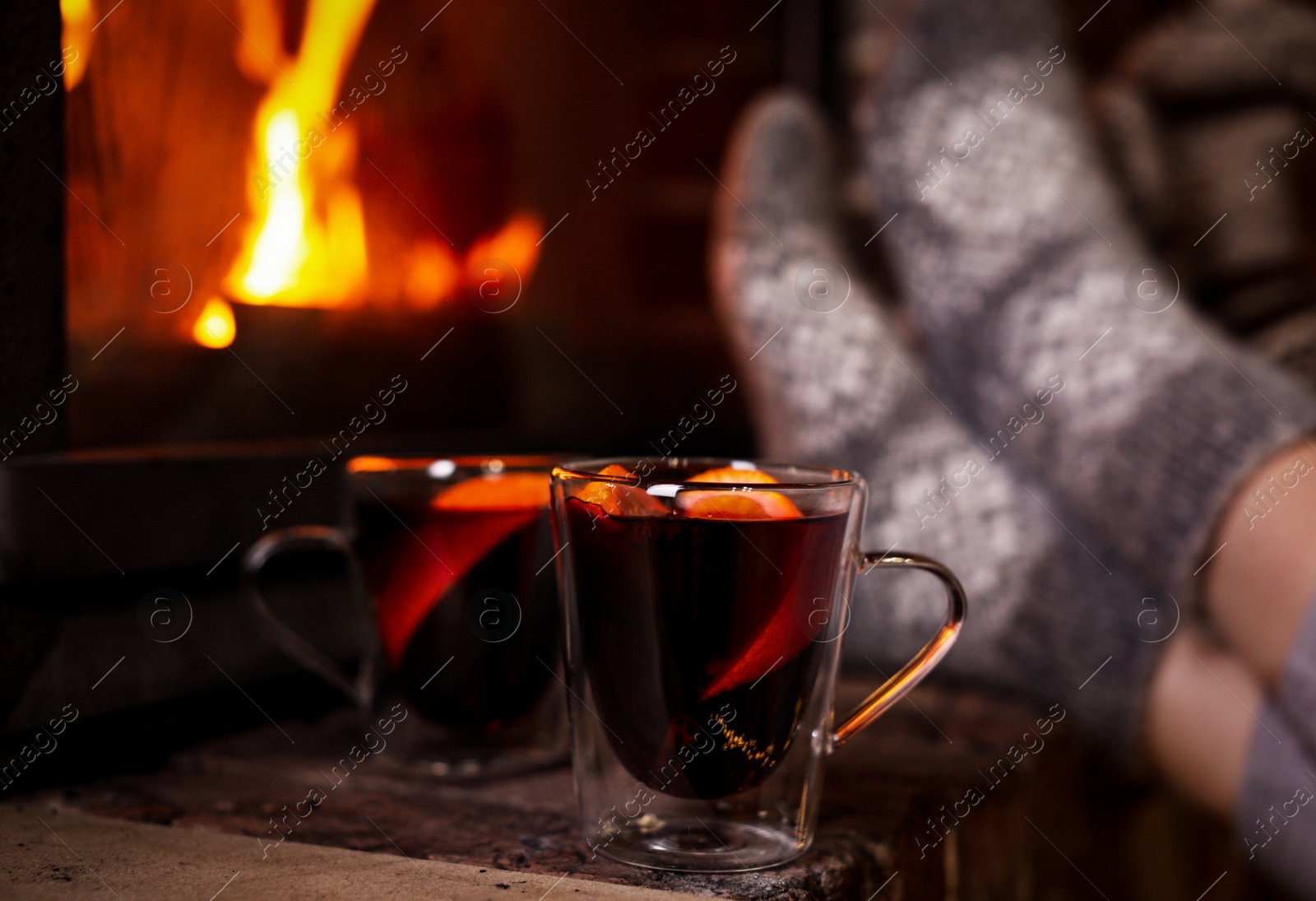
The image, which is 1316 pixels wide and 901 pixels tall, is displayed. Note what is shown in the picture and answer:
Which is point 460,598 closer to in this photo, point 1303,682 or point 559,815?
point 559,815

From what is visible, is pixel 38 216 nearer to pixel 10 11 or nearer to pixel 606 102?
pixel 10 11

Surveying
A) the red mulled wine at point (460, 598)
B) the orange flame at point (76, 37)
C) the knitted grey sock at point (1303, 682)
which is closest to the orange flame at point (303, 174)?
the orange flame at point (76, 37)

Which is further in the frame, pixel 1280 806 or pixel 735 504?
pixel 1280 806

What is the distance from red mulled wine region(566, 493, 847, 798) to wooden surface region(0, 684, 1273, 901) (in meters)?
0.04

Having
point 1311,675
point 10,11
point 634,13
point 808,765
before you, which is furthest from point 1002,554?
point 10,11

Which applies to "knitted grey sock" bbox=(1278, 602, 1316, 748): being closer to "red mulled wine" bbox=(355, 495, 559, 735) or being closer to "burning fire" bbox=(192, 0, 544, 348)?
"red mulled wine" bbox=(355, 495, 559, 735)

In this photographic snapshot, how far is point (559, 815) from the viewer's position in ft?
1.41

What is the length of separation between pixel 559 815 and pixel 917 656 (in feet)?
0.54

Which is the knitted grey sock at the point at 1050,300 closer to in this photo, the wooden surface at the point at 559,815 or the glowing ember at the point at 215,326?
the wooden surface at the point at 559,815

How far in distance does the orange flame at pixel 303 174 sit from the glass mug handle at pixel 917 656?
433 millimetres

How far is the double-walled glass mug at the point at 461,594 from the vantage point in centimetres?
48

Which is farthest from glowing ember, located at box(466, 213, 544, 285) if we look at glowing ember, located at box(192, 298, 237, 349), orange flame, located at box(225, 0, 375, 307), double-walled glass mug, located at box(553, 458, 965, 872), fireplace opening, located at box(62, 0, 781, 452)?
double-walled glass mug, located at box(553, 458, 965, 872)

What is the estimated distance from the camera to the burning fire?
2.04 feet

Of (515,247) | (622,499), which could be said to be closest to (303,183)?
(515,247)
